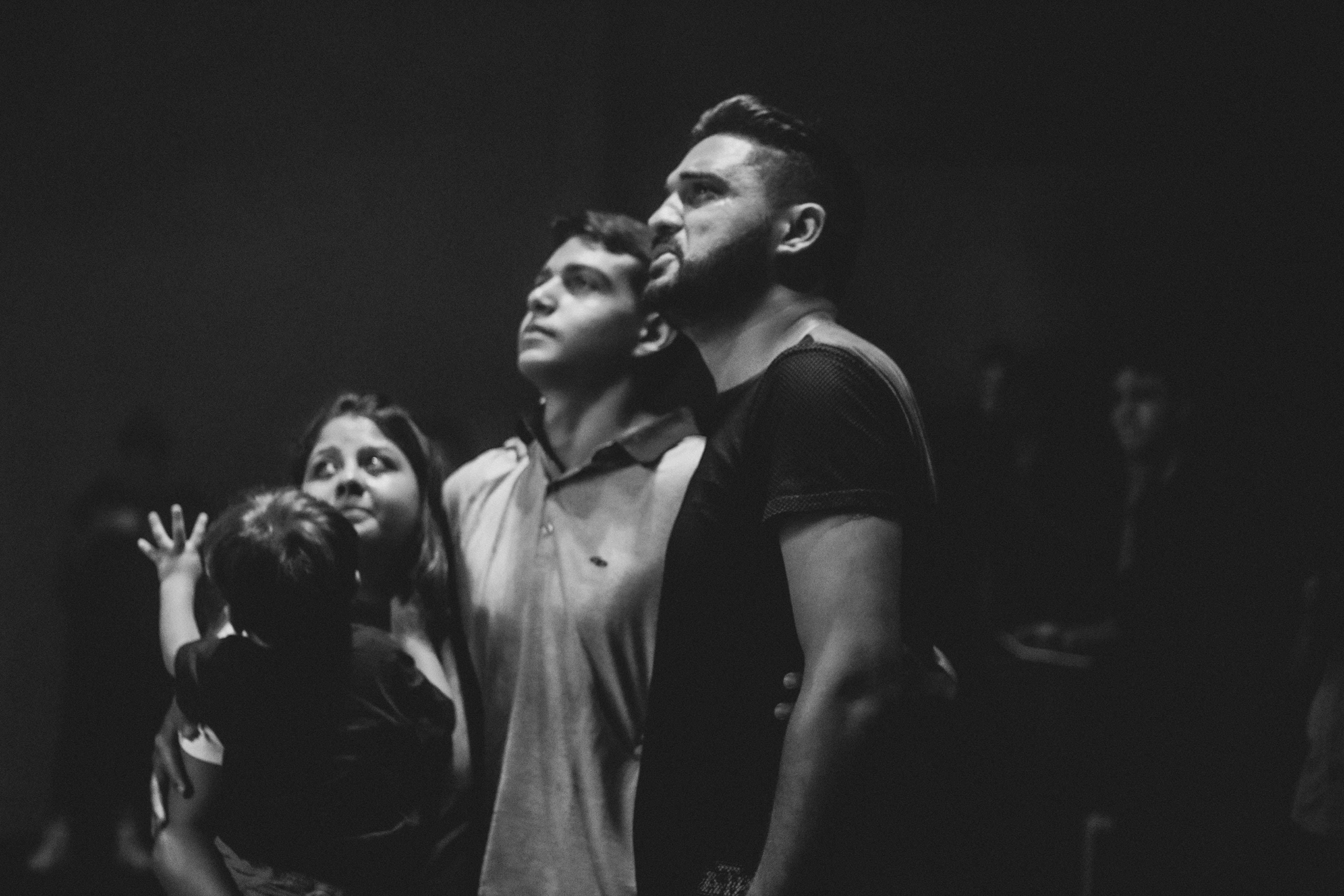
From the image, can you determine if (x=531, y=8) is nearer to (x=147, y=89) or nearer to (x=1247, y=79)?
(x=147, y=89)

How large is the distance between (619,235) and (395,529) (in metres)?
0.68

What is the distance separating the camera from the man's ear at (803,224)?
1.94 m

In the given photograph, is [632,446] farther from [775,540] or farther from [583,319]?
[775,540]

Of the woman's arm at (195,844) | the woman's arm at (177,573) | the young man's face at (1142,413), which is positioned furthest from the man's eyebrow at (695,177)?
the young man's face at (1142,413)

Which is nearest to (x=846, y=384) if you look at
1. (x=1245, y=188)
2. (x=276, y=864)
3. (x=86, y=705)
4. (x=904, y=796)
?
(x=904, y=796)

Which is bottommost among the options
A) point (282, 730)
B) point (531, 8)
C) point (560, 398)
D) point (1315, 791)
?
point (1315, 791)

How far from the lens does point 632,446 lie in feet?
7.97

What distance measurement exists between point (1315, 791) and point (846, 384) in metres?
1.58

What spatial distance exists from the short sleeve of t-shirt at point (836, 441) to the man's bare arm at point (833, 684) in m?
0.03

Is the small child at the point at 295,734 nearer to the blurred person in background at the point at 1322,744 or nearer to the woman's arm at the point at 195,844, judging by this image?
the woman's arm at the point at 195,844

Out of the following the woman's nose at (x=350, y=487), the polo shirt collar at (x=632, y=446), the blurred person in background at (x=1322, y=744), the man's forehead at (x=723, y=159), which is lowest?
the blurred person in background at (x=1322, y=744)

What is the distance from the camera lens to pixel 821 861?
1572 millimetres

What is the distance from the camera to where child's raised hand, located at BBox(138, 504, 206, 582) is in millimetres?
2352

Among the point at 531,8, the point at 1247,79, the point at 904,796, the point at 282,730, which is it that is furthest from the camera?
the point at 531,8
